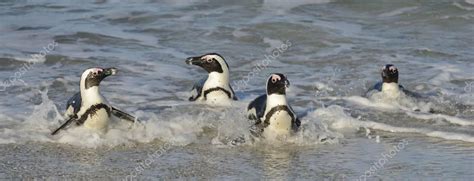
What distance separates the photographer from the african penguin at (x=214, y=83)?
10.1 metres

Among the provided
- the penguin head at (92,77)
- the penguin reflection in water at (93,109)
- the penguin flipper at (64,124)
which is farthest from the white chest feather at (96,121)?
the penguin head at (92,77)

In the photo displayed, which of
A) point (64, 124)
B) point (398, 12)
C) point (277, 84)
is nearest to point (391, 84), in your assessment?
point (277, 84)

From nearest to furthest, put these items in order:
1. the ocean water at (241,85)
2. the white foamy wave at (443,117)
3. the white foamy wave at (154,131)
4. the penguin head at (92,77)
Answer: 1. the ocean water at (241,85)
2. the white foamy wave at (154,131)
3. the penguin head at (92,77)
4. the white foamy wave at (443,117)

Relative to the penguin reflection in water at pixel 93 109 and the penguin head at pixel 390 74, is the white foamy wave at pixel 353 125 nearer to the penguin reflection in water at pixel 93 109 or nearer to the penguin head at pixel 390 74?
the penguin head at pixel 390 74

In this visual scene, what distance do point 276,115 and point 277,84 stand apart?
0.25 metres

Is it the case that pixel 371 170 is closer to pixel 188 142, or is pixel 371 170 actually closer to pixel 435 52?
pixel 188 142

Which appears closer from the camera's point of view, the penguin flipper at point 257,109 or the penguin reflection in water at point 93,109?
the penguin reflection in water at point 93,109

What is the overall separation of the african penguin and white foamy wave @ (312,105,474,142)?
49.6 inches

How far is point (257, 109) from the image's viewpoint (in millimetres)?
8617

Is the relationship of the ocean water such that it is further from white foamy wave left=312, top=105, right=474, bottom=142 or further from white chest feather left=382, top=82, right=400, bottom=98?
white chest feather left=382, top=82, right=400, bottom=98

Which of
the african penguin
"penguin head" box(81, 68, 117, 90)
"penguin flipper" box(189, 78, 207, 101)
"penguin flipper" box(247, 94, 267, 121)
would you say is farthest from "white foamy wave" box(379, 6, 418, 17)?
"penguin head" box(81, 68, 117, 90)

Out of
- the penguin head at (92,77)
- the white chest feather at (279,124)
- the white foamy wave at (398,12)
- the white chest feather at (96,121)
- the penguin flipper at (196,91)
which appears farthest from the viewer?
the white foamy wave at (398,12)

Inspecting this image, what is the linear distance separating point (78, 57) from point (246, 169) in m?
6.19

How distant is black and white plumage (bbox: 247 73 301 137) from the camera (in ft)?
26.6
